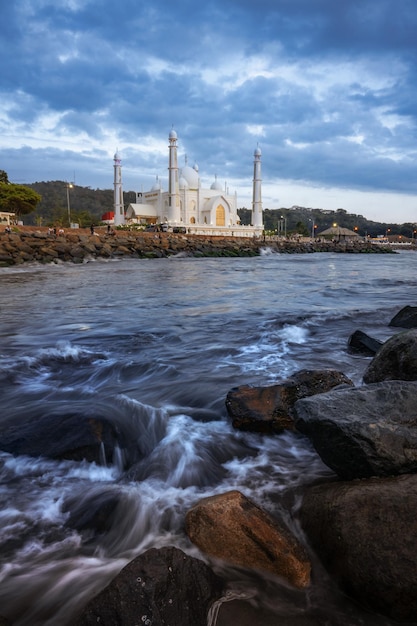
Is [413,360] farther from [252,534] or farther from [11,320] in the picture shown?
[11,320]

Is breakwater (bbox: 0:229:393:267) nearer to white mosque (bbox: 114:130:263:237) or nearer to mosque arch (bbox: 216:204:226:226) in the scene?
white mosque (bbox: 114:130:263:237)

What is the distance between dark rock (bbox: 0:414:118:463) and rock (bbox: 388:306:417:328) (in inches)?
231

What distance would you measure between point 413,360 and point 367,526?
7.73 ft

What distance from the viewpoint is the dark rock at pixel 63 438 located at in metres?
3.29

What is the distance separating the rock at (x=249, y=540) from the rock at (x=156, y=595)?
283 mm

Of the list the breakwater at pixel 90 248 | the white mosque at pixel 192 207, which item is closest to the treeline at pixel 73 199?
the white mosque at pixel 192 207

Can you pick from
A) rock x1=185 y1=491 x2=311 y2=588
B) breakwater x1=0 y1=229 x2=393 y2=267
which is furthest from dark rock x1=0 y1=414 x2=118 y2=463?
breakwater x1=0 y1=229 x2=393 y2=267

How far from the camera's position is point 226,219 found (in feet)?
238

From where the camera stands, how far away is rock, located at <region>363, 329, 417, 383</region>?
4.09 m

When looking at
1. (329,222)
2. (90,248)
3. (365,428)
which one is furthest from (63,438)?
(329,222)

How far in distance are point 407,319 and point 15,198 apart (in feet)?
162

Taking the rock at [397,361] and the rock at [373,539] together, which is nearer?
the rock at [373,539]

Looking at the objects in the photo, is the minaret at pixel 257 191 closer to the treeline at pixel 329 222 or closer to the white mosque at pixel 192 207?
the white mosque at pixel 192 207

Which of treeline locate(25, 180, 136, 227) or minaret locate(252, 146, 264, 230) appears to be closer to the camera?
minaret locate(252, 146, 264, 230)
